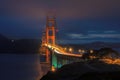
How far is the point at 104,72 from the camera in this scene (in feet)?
29.6

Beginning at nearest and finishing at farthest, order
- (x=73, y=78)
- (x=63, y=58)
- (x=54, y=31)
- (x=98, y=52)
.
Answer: (x=73, y=78)
(x=98, y=52)
(x=63, y=58)
(x=54, y=31)

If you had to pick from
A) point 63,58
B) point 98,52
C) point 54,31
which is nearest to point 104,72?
point 98,52

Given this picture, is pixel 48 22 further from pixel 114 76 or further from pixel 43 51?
pixel 114 76

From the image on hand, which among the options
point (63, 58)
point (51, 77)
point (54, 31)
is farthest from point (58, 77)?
point (54, 31)

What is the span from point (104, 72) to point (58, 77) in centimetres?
112

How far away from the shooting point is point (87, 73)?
898cm

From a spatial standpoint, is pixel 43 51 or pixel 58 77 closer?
pixel 58 77

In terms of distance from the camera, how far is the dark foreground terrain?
898cm

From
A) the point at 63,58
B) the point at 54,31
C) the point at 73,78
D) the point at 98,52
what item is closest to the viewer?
the point at 73,78

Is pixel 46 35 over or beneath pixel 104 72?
over

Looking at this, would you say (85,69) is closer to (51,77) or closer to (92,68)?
(92,68)

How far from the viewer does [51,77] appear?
30.7 ft

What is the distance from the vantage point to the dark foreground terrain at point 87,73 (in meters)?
8.98

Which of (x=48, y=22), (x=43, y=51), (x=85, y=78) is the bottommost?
(x=85, y=78)
